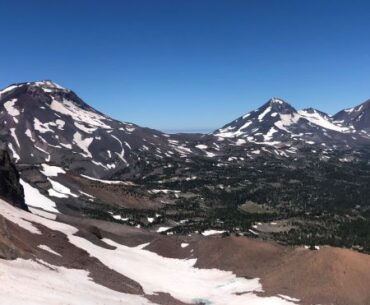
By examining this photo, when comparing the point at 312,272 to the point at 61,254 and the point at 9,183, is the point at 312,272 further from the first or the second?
the point at 9,183

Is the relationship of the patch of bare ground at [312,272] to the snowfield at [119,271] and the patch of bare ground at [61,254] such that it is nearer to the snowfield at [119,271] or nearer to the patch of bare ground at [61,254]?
the snowfield at [119,271]

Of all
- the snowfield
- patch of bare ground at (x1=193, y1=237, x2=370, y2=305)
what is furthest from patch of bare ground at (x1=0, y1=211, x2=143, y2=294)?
patch of bare ground at (x1=193, y1=237, x2=370, y2=305)

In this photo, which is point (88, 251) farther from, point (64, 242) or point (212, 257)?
point (212, 257)

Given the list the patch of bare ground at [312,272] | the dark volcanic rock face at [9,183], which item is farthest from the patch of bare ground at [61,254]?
the dark volcanic rock face at [9,183]

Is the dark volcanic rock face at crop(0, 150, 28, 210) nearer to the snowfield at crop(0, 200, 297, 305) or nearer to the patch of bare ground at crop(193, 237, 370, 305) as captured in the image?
the snowfield at crop(0, 200, 297, 305)

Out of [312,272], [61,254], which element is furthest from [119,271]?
[312,272]
